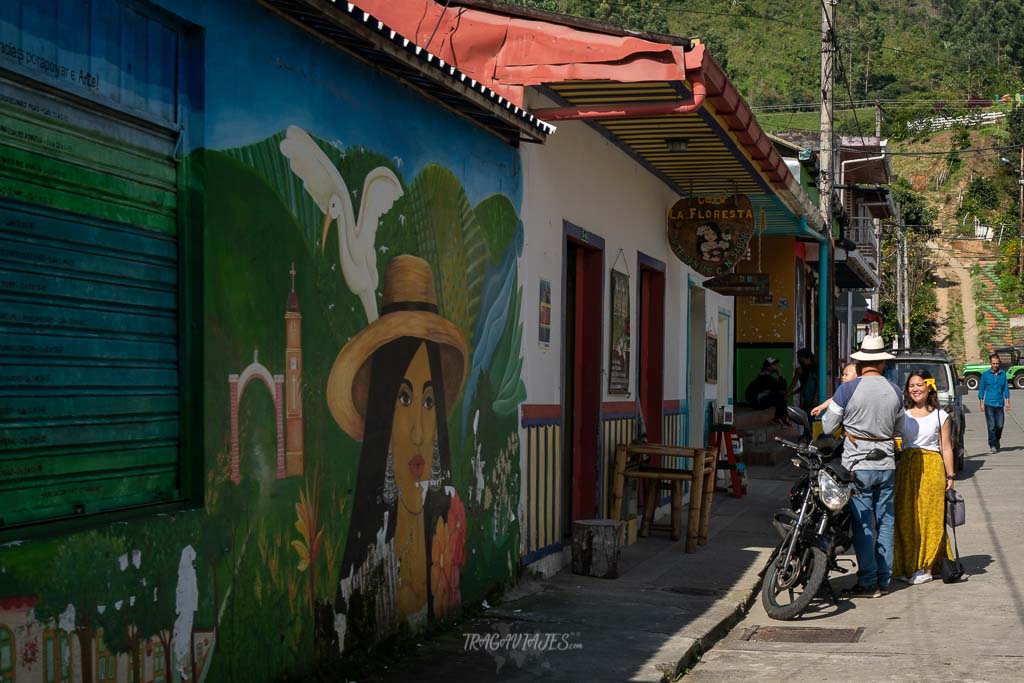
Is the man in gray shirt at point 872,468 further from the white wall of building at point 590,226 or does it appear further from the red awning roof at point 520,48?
the red awning roof at point 520,48

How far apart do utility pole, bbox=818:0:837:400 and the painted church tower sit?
17.5m

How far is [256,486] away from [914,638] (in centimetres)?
477

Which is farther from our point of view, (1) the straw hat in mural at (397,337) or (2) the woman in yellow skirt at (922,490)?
(2) the woman in yellow skirt at (922,490)

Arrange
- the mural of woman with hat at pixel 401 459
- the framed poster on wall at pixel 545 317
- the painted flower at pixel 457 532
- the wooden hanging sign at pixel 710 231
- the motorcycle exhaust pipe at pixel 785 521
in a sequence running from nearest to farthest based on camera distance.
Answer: the mural of woman with hat at pixel 401 459 < the painted flower at pixel 457 532 < the motorcycle exhaust pipe at pixel 785 521 < the framed poster on wall at pixel 545 317 < the wooden hanging sign at pixel 710 231

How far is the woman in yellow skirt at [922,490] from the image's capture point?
10523mm

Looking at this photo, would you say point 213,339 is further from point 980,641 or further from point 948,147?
point 948,147

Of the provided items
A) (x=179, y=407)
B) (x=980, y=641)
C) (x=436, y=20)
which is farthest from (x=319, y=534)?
(x=436, y=20)

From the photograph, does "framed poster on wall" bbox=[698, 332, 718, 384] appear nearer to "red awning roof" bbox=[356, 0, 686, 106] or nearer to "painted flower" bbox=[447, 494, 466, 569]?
"red awning roof" bbox=[356, 0, 686, 106]

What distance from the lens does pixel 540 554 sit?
10.1m

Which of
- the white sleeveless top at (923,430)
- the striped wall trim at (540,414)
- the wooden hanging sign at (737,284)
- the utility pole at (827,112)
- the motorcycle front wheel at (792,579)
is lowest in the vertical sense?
the motorcycle front wheel at (792,579)

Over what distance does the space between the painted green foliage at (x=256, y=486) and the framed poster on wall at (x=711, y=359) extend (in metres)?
9.20

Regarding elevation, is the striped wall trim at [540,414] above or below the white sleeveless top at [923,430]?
above

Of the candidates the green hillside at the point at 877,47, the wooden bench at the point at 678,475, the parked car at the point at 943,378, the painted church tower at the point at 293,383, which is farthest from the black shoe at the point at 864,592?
the green hillside at the point at 877,47

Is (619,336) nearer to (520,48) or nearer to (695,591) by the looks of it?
(695,591)
